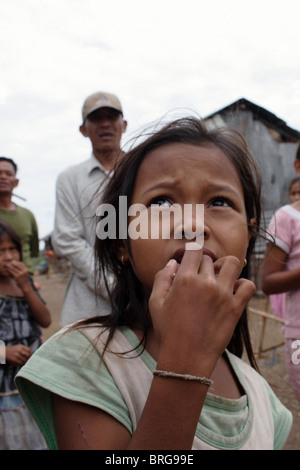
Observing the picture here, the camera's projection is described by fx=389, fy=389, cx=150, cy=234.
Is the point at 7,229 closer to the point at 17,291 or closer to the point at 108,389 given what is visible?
the point at 17,291

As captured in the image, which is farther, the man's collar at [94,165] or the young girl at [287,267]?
the man's collar at [94,165]

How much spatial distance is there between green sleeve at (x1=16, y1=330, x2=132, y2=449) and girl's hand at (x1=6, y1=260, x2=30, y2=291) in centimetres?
153

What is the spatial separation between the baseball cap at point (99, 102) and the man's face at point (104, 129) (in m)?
0.03

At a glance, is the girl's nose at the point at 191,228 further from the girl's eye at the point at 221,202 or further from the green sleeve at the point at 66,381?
the green sleeve at the point at 66,381

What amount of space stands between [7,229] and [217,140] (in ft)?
5.85

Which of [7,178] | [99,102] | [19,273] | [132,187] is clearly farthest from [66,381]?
[7,178]

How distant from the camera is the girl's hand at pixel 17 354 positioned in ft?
7.13

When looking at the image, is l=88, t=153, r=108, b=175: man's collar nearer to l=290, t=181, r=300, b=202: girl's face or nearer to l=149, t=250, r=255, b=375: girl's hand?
l=149, t=250, r=255, b=375: girl's hand

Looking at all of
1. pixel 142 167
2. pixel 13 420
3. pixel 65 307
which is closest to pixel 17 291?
pixel 65 307

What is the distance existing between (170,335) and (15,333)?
187 cm

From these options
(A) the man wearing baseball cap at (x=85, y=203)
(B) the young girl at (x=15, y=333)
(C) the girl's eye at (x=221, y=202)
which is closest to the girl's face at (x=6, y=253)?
(B) the young girl at (x=15, y=333)

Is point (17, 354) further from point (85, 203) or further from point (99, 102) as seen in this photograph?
point (99, 102)

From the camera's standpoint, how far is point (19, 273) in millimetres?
2350

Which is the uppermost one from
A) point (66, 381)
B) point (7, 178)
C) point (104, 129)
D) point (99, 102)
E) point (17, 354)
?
point (99, 102)
